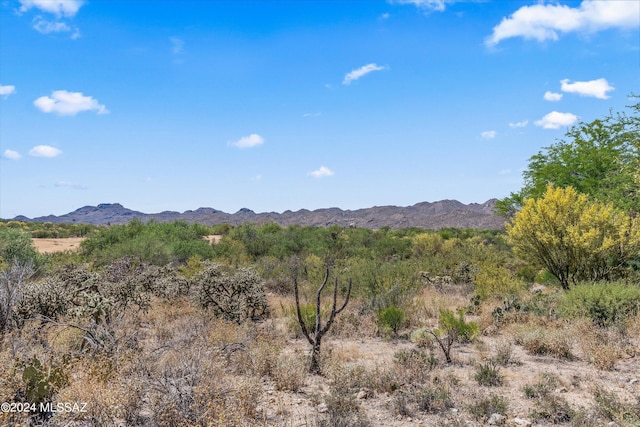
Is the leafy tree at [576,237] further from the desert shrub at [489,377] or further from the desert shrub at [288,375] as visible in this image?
the desert shrub at [288,375]

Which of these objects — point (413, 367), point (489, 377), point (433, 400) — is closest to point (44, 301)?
point (413, 367)

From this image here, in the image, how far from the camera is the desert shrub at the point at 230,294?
10.4 m

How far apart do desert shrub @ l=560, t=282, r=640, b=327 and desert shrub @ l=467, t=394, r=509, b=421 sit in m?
5.20

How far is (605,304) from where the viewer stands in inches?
365

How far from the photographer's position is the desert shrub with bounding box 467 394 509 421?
530 centimetres

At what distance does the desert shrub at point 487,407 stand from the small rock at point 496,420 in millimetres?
73

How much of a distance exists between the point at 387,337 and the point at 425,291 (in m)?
6.54

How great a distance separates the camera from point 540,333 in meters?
8.33

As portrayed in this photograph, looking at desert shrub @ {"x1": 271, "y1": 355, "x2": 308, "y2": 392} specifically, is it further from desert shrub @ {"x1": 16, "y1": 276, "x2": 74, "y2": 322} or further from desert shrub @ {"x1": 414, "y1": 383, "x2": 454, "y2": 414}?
desert shrub @ {"x1": 16, "y1": 276, "x2": 74, "y2": 322}

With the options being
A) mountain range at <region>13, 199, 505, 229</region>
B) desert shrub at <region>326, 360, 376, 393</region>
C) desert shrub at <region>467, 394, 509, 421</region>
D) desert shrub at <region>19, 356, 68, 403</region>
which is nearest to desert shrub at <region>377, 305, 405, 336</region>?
desert shrub at <region>326, 360, 376, 393</region>

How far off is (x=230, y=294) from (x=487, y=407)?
712 cm

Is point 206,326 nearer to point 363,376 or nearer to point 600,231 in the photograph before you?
point 363,376

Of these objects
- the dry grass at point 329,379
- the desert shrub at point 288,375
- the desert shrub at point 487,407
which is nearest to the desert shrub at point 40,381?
the dry grass at point 329,379

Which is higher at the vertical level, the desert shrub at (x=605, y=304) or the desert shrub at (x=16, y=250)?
the desert shrub at (x=16, y=250)
